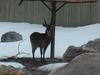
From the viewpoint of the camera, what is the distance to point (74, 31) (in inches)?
846

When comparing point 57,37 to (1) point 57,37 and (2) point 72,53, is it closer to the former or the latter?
(1) point 57,37

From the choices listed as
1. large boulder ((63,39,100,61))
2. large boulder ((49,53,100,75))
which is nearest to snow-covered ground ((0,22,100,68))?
large boulder ((63,39,100,61))

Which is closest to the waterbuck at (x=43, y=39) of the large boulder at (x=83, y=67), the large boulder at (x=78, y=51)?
the large boulder at (x=78, y=51)

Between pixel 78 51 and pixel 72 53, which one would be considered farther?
pixel 72 53

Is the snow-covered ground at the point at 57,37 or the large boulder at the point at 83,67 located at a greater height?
the large boulder at the point at 83,67

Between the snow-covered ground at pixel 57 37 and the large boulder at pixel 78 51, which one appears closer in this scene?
the large boulder at pixel 78 51

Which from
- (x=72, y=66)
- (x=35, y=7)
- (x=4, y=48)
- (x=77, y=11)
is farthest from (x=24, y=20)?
(x=72, y=66)

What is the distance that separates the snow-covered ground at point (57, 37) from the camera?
47.1 feet

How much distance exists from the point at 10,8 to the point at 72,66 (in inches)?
751

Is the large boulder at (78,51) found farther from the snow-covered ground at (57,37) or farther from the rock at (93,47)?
the snow-covered ground at (57,37)

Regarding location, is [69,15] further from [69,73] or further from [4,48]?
[69,73]

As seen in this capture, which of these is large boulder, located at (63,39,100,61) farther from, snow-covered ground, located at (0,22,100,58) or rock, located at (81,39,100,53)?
snow-covered ground, located at (0,22,100,58)

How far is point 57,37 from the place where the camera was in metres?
19.5


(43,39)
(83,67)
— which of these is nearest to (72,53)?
(43,39)
